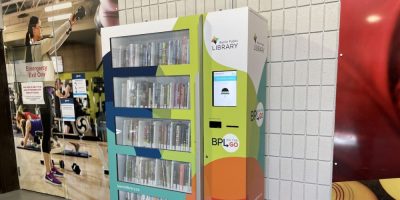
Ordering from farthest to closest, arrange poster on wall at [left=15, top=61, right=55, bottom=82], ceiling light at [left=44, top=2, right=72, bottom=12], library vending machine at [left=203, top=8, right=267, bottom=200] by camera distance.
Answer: poster on wall at [left=15, top=61, right=55, bottom=82] → ceiling light at [left=44, top=2, right=72, bottom=12] → library vending machine at [left=203, top=8, right=267, bottom=200]

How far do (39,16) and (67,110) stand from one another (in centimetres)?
136

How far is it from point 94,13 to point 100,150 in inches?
67.2

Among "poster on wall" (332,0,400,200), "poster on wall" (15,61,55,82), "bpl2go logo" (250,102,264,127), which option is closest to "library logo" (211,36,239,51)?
"bpl2go logo" (250,102,264,127)

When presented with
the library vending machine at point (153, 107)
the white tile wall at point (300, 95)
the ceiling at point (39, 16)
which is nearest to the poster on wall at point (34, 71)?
the ceiling at point (39, 16)

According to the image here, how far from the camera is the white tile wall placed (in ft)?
6.27

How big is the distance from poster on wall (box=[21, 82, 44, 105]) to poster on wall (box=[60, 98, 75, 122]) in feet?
1.53

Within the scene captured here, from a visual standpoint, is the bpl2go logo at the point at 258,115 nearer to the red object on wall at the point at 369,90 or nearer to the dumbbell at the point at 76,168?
the red object on wall at the point at 369,90

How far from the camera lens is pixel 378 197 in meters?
1.88

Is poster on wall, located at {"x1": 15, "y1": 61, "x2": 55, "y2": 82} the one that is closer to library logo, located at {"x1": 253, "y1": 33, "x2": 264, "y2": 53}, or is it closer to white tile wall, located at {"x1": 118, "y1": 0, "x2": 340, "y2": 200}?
white tile wall, located at {"x1": 118, "y1": 0, "x2": 340, "y2": 200}

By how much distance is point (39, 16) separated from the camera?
3.36m

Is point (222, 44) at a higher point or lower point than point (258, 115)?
higher

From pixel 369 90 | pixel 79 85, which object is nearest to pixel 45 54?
pixel 79 85

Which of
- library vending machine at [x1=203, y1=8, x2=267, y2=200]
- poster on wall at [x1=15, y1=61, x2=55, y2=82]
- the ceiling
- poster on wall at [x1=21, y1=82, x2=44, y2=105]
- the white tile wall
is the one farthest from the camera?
poster on wall at [x1=21, y1=82, x2=44, y2=105]

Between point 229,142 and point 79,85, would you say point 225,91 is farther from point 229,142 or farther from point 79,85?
point 79,85
